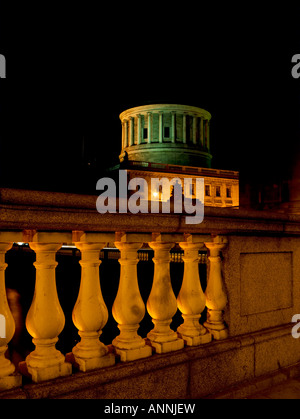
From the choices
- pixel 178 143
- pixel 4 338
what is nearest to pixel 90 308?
pixel 4 338

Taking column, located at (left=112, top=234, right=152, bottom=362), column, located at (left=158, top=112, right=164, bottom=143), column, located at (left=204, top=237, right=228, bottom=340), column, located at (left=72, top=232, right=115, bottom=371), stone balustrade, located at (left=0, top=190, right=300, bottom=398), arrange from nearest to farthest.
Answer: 1. stone balustrade, located at (left=0, top=190, right=300, bottom=398)
2. column, located at (left=72, top=232, right=115, bottom=371)
3. column, located at (left=112, top=234, right=152, bottom=362)
4. column, located at (left=204, top=237, right=228, bottom=340)
5. column, located at (left=158, top=112, right=164, bottom=143)

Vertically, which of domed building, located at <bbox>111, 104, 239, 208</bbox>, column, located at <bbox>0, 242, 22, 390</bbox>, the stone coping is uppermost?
domed building, located at <bbox>111, 104, 239, 208</bbox>

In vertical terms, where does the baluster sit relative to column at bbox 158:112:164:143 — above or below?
below

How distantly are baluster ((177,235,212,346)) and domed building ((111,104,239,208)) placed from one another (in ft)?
227

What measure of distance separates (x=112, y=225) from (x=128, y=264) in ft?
1.13

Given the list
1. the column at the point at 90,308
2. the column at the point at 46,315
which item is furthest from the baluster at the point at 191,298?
the column at the point at 46,315

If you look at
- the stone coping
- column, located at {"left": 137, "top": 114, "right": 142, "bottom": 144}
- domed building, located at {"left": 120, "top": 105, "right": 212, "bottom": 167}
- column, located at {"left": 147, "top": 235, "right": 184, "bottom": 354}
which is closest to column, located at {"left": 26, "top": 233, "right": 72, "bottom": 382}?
the stone coping

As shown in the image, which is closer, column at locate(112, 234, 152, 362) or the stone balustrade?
the stone balustrade

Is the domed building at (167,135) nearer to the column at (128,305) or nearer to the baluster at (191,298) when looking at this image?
the baluster at (191,298)

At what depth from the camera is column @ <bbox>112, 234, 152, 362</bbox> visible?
9.00ft

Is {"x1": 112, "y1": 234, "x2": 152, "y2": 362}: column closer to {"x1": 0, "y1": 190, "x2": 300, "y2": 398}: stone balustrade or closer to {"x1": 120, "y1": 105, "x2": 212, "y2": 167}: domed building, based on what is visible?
{"x1": 0, "y1": 190, "x2": 300, "y2": 398}: stone balustrade

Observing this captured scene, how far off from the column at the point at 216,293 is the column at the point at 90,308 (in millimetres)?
1049

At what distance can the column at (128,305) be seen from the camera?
9.00 ft
